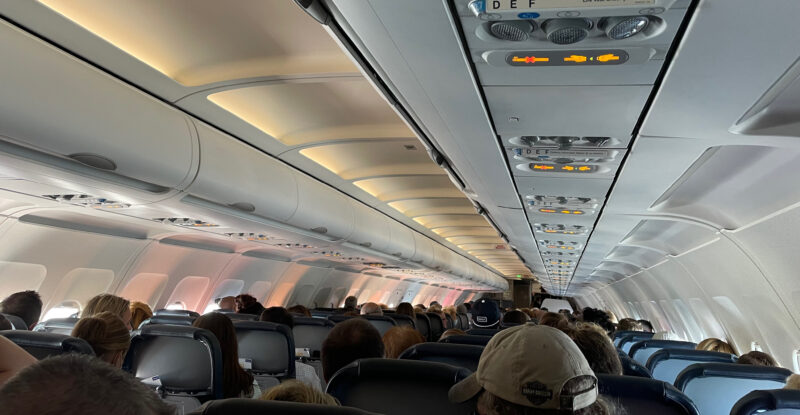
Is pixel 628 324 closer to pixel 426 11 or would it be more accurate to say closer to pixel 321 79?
pixel 321 79

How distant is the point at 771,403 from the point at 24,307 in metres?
7.62

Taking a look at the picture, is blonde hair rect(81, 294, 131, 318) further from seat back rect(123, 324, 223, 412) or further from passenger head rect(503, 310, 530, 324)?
passenger head rect(503, 310, 530, 324)

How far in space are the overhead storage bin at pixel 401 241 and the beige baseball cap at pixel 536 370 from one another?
9578mm

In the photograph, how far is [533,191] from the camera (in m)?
6.29

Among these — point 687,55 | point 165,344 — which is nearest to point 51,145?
point 165,344

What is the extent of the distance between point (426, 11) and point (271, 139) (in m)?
4.34

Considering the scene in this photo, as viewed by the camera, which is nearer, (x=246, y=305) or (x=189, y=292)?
(x=246, y=305)

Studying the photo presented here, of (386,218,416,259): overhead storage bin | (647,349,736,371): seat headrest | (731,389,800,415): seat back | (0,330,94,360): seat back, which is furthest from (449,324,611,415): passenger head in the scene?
(386,218,416,259): overhead storage bin

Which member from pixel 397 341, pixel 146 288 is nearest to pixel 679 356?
pixel 397 341

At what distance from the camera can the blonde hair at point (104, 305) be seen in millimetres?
5668

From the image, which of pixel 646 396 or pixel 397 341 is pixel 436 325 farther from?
pixel 646 396

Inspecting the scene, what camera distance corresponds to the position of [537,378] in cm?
171

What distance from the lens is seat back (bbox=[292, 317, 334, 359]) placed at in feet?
25.4

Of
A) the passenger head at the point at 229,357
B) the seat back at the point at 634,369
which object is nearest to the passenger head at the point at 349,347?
the passenger head at the point at 229,357
